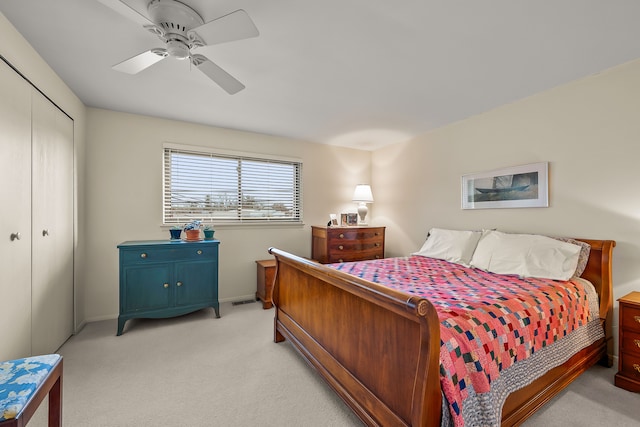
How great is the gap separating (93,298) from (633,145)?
17.5 ft

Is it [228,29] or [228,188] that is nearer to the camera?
[228,29]

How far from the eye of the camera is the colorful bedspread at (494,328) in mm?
1209

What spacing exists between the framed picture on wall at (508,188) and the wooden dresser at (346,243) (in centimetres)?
137

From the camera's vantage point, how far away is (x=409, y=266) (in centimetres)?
276

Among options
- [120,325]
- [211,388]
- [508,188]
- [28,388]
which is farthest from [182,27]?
[508,188]

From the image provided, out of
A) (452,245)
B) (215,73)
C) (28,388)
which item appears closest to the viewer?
(28,388)

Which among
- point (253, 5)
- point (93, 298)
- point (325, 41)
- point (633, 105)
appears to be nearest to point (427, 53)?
point (325, 41)

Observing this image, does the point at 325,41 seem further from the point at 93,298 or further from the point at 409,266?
the point at 93,298

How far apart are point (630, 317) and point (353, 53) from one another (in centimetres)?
270

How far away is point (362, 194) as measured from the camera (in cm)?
441

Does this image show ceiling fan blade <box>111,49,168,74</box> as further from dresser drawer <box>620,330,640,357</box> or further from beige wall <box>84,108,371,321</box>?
dresser drawer <box>620,330,640,357</box>

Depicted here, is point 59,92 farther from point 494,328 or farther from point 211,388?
point 494,328

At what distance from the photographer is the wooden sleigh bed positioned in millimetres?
1086

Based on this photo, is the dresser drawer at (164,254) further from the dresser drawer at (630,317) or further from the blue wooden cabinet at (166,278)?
the dresser drawer at (630,317)
